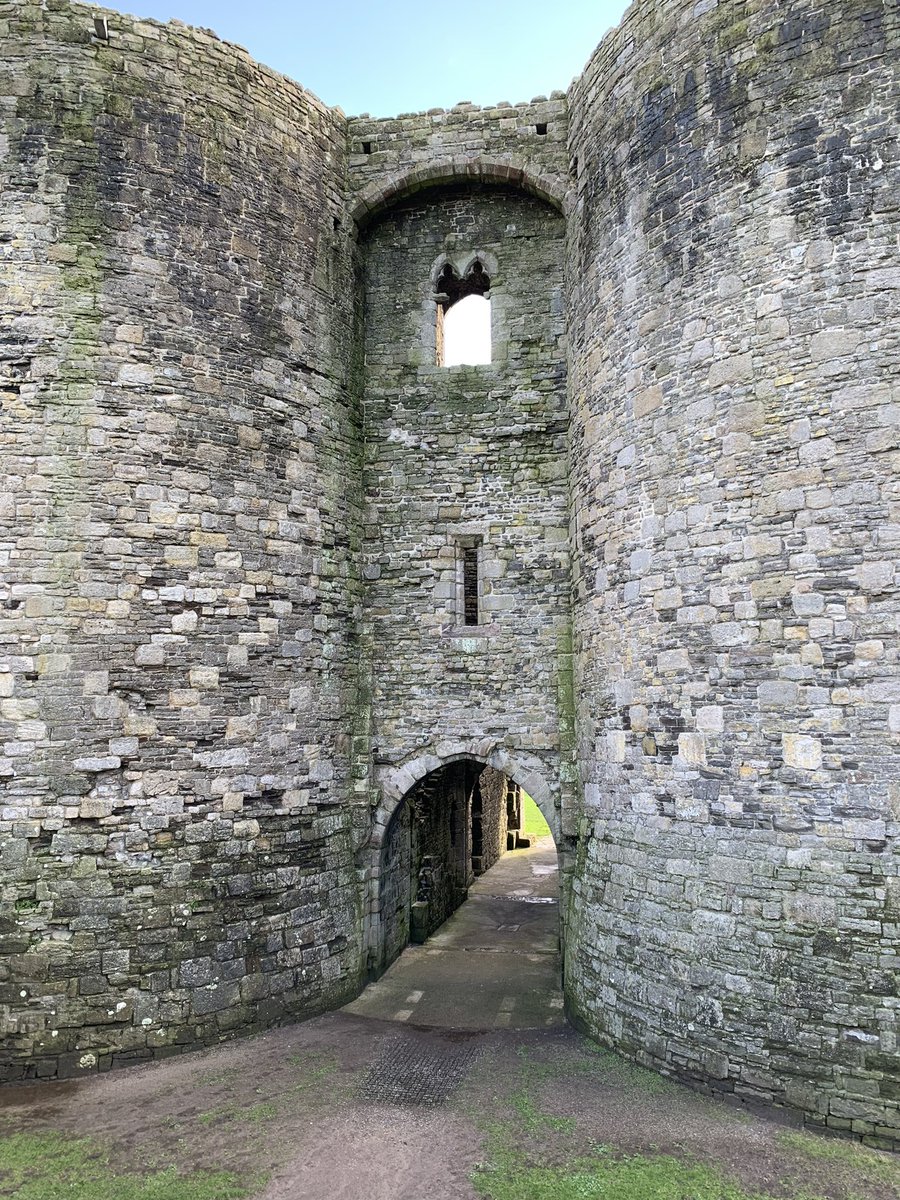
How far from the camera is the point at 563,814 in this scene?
861 cm

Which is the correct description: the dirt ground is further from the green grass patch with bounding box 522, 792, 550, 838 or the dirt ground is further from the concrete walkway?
the green grass patch with bounding box 522, 792, 550, 838

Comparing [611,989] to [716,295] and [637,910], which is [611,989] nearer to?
[637,910]

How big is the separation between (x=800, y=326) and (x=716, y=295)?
2.69 feet

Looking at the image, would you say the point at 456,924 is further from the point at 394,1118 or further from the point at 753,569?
the point at 753,569

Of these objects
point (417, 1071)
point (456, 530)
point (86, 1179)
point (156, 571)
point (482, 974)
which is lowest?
point (482, 974)

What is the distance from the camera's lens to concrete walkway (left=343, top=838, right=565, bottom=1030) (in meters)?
8.34

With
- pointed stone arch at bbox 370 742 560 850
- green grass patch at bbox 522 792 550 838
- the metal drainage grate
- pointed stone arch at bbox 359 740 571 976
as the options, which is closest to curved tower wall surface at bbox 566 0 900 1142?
pointed stone arch at bbox 370 742 560 850

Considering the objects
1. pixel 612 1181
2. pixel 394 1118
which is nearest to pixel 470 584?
pixel 394 1118

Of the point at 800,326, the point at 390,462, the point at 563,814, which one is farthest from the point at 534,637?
the point at 800,326

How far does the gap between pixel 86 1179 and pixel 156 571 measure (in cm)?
459

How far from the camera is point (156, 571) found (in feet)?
24.8

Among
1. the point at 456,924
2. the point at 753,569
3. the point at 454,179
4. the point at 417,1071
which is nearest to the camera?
the point at 753,569

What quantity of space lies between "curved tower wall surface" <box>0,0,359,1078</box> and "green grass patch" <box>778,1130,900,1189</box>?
455 centimetres

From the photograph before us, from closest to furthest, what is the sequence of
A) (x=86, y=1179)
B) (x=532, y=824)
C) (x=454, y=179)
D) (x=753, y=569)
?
(x=86, y=1179), (x=753, y=569), (x=454, y=179), (x=532, y=824)
